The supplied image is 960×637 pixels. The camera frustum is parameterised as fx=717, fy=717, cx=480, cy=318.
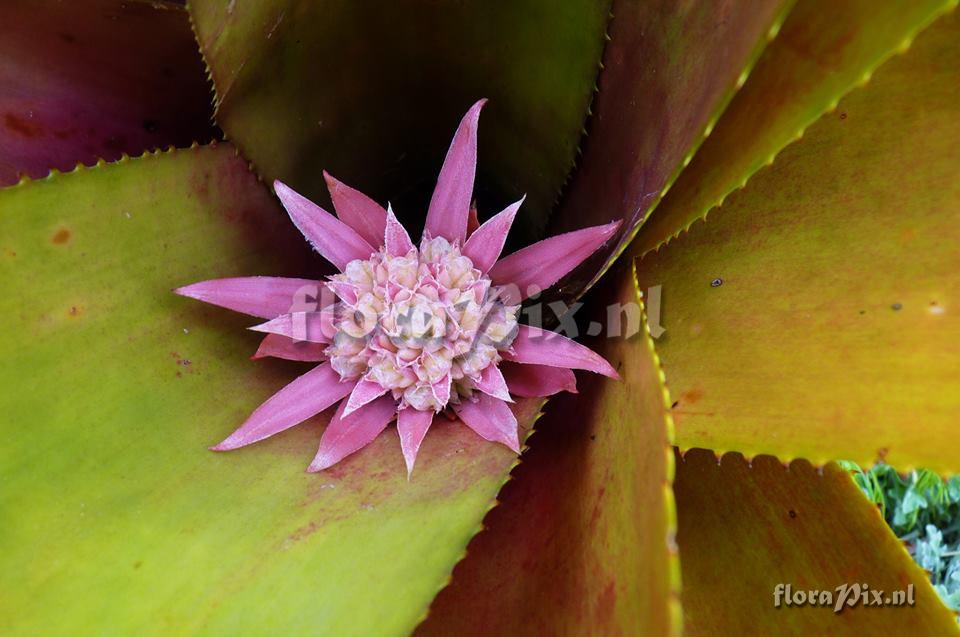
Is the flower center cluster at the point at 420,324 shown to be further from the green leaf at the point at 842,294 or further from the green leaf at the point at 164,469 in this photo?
the green leaf at the point at 842,294

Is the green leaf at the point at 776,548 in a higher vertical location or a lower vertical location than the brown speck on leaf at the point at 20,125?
lower

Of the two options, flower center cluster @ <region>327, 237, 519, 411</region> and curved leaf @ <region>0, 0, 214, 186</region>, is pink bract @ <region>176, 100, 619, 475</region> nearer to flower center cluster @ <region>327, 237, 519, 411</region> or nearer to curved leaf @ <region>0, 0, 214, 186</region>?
flower center cluster @ <region>327, 237, 519, 411</region>

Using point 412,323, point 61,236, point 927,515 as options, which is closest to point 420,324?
point 412,323

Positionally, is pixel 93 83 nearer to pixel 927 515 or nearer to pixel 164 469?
pixel 164 469

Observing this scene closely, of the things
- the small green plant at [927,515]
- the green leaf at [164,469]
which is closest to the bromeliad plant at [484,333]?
the green leaf at [164,469]

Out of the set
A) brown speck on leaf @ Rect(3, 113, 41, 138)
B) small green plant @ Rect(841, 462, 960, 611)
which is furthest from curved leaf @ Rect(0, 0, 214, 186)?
small green plant @ Rect(841, 462, 960, 611)

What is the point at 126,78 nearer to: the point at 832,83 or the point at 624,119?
the point at 624,119
